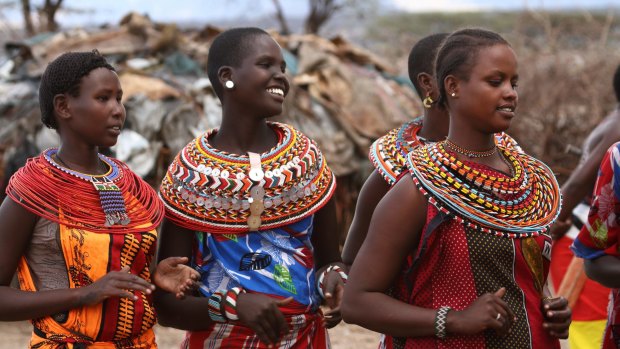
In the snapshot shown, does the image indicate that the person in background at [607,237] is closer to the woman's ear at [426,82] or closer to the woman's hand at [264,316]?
the woman's ear at [426,82]

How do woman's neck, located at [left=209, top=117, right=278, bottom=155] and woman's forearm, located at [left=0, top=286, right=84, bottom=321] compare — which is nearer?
woman's forearm, located at [left=0, top=286, right=84, bottom=321]

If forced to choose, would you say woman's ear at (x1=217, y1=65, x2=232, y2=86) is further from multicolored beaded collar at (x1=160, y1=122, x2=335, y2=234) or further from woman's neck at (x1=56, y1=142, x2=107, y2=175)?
woman's neck at (x1=56, y1=142, x2=107, y2=175)

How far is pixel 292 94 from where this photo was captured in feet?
27.8

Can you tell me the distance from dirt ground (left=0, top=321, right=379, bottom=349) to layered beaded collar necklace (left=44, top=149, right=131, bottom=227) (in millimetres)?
3952

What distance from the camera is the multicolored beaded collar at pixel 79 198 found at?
3051 millimetres

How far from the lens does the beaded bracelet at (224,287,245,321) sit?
310 cm

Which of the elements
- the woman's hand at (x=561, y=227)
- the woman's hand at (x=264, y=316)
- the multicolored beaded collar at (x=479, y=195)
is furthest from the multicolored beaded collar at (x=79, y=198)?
the woman's hand at (x=561, y=227)

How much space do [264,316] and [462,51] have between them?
Answer: 3.63ft

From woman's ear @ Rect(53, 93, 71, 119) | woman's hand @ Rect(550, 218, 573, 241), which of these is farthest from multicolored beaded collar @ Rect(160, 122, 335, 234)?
woman's hand @ Rect(550, 218, 573, 241)

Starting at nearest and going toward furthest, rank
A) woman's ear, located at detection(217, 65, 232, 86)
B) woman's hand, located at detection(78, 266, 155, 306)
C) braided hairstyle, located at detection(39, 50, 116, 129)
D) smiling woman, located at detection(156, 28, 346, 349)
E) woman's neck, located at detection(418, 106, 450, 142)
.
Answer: woman's hand, located at detection(78, 266, 155, 306), braided hairstyle, located at detection(39, 50, 116, 129), smiling woman, located at detection(156, 28, 346, 349), woman's ear, located at detection(217, 65, 232, 86), woman's neck, located at detection(418, 106, 450, 142)

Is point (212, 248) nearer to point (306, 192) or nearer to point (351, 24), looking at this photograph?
point (306, 192)

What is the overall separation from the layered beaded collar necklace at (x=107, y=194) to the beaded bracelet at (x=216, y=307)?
0.42 metres

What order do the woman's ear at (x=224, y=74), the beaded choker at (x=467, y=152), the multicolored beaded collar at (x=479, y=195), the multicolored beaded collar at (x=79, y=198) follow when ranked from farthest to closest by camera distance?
the woman's ear at (x=224, y=74)
the multicolored beaded collar at (x=79, y=198)
the beaded choker at (x=467, y=152)
the multicolored beaded collar at (x=479, y=195)

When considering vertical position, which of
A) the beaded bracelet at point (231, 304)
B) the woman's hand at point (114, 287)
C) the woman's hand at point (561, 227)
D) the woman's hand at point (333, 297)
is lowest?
the woman's hand at point (561, 227)
